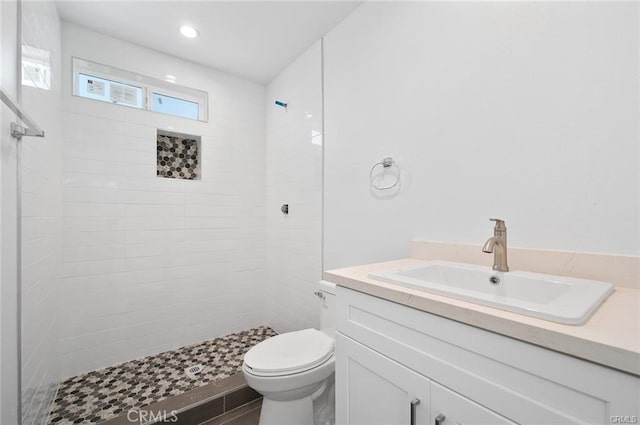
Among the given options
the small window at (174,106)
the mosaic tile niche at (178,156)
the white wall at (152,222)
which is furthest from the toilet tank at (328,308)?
the small window at (174,106)

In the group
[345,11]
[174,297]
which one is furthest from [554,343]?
[174,297]

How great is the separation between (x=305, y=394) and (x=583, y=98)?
1709 mm

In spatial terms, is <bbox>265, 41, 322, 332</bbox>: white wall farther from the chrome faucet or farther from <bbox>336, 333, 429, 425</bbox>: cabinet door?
the chrome faucet

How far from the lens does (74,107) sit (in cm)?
193

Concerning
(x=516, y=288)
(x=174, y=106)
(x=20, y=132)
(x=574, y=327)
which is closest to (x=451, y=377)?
(x=574, y=327)

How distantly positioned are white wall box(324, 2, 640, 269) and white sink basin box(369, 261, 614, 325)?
187 mm

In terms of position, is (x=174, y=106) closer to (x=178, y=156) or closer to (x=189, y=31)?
(x=178, y=156)

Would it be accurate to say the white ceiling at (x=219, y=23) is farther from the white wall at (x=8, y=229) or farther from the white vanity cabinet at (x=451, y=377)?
the white vanity cabinet at (x=451, y=377)

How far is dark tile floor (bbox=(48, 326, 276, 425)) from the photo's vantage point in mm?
1553

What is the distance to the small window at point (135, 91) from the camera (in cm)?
200

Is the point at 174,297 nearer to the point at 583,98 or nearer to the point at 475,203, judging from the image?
the point at 475,203

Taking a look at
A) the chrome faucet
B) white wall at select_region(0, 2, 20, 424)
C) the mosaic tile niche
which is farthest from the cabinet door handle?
the mosaic tile niche

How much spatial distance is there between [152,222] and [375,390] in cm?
210

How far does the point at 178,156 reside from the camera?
244 centimetres
